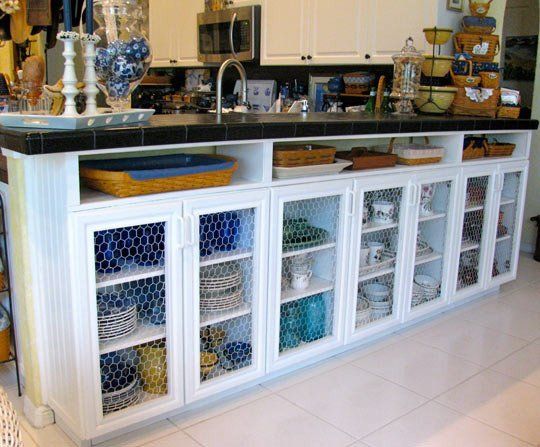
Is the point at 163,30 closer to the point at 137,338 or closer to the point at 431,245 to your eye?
the point at 431,245

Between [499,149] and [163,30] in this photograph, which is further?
[163,30]

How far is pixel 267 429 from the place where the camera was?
207 cm

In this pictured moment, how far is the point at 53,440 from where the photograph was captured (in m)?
1.96

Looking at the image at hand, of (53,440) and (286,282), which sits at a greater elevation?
(286,282)

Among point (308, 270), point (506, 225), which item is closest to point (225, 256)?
point (308, 270)

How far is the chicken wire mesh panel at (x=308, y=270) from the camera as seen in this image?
236 cm

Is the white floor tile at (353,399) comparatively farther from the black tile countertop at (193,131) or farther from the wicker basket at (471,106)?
the wicker basket at (471,106)

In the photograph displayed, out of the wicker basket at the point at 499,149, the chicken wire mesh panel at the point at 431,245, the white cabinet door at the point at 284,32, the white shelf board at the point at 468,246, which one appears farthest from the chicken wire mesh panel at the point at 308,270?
the white cabinet door at the point at 284,32

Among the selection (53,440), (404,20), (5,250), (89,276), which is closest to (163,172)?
(89,276)

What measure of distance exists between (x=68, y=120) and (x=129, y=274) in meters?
0.52

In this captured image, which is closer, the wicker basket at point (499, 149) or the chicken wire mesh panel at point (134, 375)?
the chicken wire mesh panel at point (134, 375)

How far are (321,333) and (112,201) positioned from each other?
3.84 ft

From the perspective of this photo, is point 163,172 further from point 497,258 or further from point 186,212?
point 497,258

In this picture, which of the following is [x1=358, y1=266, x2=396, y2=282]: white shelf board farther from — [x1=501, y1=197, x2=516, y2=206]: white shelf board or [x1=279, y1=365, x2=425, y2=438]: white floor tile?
[x1=501, y1=197, x2=516, y2=206]: white shelf board
